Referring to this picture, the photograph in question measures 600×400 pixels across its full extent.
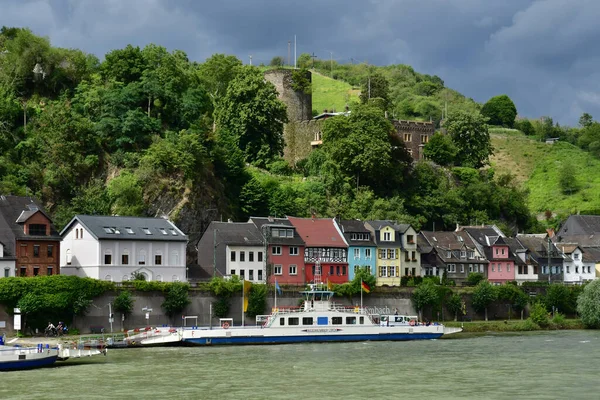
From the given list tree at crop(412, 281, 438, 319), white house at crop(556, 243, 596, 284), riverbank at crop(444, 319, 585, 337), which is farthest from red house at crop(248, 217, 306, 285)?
white house at crop(556, 243, 596, 284)

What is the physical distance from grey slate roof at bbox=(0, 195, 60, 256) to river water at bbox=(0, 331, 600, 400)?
547 inches

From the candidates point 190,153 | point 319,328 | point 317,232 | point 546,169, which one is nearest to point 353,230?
point 317,232

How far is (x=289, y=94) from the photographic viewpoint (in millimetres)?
140000

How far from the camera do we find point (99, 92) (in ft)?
354

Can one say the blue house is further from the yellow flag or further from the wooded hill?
the yellow flag

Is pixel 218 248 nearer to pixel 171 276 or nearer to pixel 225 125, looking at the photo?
pixel 171 276

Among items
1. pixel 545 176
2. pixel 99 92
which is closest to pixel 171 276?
pixel 99 92

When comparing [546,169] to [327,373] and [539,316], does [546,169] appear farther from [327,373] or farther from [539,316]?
[327,373]

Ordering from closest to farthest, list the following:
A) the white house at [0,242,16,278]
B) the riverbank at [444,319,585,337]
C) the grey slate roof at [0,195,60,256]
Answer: the white house at [0,242,16,278] < the grey slate roof at [0,195,60,256] < the riverbank at [444,319,585,337]

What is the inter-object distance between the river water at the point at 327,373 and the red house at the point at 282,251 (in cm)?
1903

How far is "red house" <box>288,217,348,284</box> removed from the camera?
10056 centimetres

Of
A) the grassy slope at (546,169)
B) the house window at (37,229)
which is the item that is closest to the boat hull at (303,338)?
the house window at (37,229)

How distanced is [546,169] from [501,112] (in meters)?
29.9

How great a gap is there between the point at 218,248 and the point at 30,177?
18.7 meters
